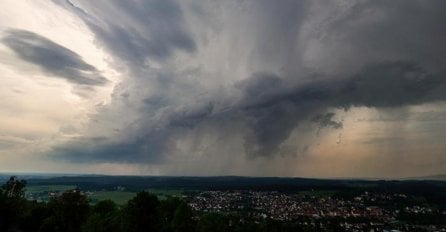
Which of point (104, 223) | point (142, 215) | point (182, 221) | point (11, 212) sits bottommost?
point (182, 221)

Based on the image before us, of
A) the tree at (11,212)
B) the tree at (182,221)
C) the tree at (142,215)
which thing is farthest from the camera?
the tree at (182,221)

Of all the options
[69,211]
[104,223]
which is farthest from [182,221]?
[69,211]

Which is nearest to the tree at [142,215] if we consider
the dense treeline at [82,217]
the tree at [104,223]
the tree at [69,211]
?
the dense treeline at [82,217]

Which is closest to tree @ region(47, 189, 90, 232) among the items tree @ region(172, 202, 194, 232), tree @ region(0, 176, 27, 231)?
tree @ region(0, 176, 27, 231)

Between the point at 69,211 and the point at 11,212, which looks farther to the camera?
the point at 69,211

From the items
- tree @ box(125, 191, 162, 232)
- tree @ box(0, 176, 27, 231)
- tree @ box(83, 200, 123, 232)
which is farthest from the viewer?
tree @ box(0, 176, 27, 231)

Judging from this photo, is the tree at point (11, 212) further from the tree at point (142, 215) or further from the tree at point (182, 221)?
the tree at point (182, 221)

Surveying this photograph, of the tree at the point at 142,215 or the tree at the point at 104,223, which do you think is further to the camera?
the tree at the point at 142,215

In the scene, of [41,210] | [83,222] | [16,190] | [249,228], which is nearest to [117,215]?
[83,222]

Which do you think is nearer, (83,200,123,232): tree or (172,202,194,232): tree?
(83,200,123,232): tree

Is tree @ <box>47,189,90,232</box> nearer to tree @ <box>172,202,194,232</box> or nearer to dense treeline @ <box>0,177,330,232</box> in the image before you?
dense treeline @ <box>0,177,330,232</box>

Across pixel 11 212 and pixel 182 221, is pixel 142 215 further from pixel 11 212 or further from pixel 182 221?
pixel 11 212
